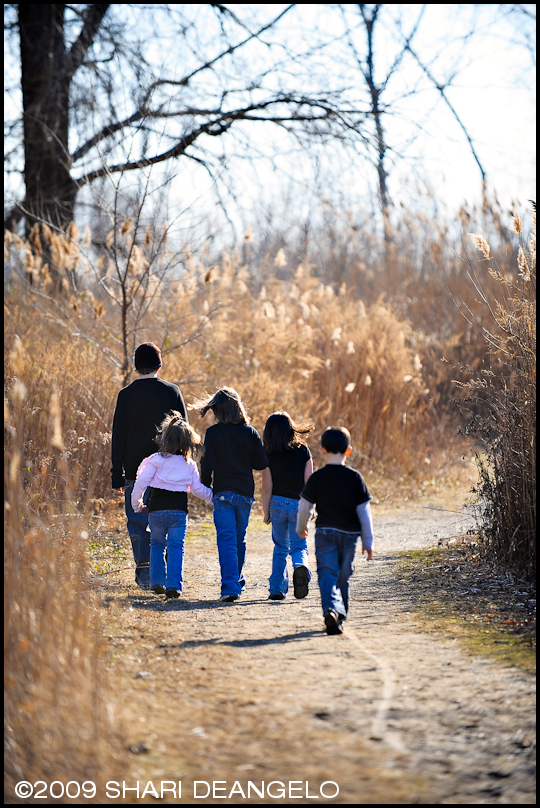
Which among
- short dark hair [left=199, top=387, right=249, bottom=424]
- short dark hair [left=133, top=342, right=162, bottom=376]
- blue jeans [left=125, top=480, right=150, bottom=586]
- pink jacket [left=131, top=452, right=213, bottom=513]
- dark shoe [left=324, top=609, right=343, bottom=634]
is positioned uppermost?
short dark hair [left=133, top=342, right=162, bottom=376]

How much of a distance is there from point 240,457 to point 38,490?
241 cm

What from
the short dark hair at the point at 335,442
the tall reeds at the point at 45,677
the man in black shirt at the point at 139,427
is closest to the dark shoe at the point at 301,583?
the short dark hair at the point at 335,442

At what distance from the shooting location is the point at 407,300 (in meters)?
17.7

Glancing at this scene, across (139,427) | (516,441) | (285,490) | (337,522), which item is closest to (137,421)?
(139,427)

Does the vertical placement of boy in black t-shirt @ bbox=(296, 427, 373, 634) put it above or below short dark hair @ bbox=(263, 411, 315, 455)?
below

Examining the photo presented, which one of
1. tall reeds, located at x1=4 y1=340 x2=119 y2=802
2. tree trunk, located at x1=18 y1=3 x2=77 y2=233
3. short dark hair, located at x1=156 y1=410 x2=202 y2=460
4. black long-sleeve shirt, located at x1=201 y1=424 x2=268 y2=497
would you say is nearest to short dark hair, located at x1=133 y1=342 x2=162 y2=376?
short dark hair, located at x1=156 y1=410 x2=202 y2=460

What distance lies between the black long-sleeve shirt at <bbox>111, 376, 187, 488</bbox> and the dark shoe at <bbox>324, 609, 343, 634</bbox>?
7.11ft

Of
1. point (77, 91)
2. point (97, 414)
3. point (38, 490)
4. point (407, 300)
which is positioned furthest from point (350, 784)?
point (407, 300)

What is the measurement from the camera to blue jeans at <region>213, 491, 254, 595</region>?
215 inches

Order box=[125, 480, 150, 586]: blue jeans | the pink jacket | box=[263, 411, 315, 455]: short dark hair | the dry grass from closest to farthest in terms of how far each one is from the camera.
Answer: the pink jacket
box=[263, 411, 315, 455]: short dark hair
box=[125, 480, 150, 586]: blue jeans
the dry grass

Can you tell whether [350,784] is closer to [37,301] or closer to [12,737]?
[12,737]

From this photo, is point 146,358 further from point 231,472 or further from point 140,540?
point 140,540

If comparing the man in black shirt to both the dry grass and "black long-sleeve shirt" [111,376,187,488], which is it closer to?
"black long-sleeve shirt" [111,376,187,488]

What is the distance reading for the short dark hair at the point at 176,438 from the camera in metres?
5.55
